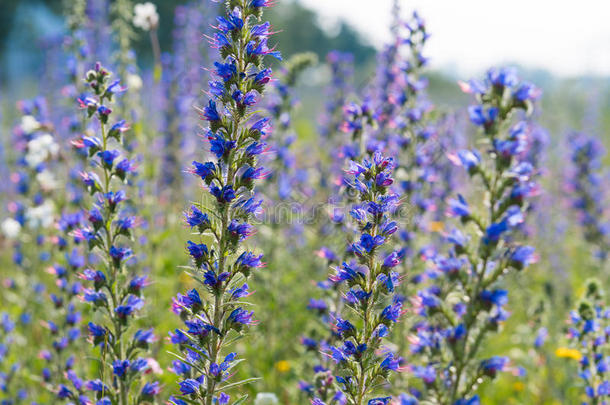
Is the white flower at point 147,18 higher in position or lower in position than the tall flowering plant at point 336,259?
higher

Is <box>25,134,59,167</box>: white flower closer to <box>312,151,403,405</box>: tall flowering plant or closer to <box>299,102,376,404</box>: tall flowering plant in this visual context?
<box>299,102,376,404</box>: tall flowering plant

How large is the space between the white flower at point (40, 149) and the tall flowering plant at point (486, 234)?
4.38 m

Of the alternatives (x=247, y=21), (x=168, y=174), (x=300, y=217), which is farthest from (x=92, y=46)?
(x=247, y=21)

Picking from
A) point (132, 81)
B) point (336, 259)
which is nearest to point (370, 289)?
point (336, 259)

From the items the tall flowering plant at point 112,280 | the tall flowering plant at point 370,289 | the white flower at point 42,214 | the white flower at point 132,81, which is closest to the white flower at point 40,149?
the white flower at point 42,214

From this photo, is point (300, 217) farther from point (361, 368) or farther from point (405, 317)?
point (361, 368)

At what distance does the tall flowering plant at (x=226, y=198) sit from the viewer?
268cm

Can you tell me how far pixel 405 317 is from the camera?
15.8 feet

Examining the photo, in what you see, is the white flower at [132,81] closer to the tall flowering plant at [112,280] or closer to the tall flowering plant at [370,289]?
the tall flowering plant at [112,280]

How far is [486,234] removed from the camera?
2.86m

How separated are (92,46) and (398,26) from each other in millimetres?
5609

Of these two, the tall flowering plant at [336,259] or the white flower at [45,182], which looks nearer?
the tall flowering plant at [336,259]

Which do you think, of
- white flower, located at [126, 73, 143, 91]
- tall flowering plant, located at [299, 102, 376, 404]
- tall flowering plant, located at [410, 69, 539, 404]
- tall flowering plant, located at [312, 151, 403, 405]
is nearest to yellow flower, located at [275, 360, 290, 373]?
tall flowering plant, located at [299, 102, 376, 404]

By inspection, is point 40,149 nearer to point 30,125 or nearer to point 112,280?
point 30,125
